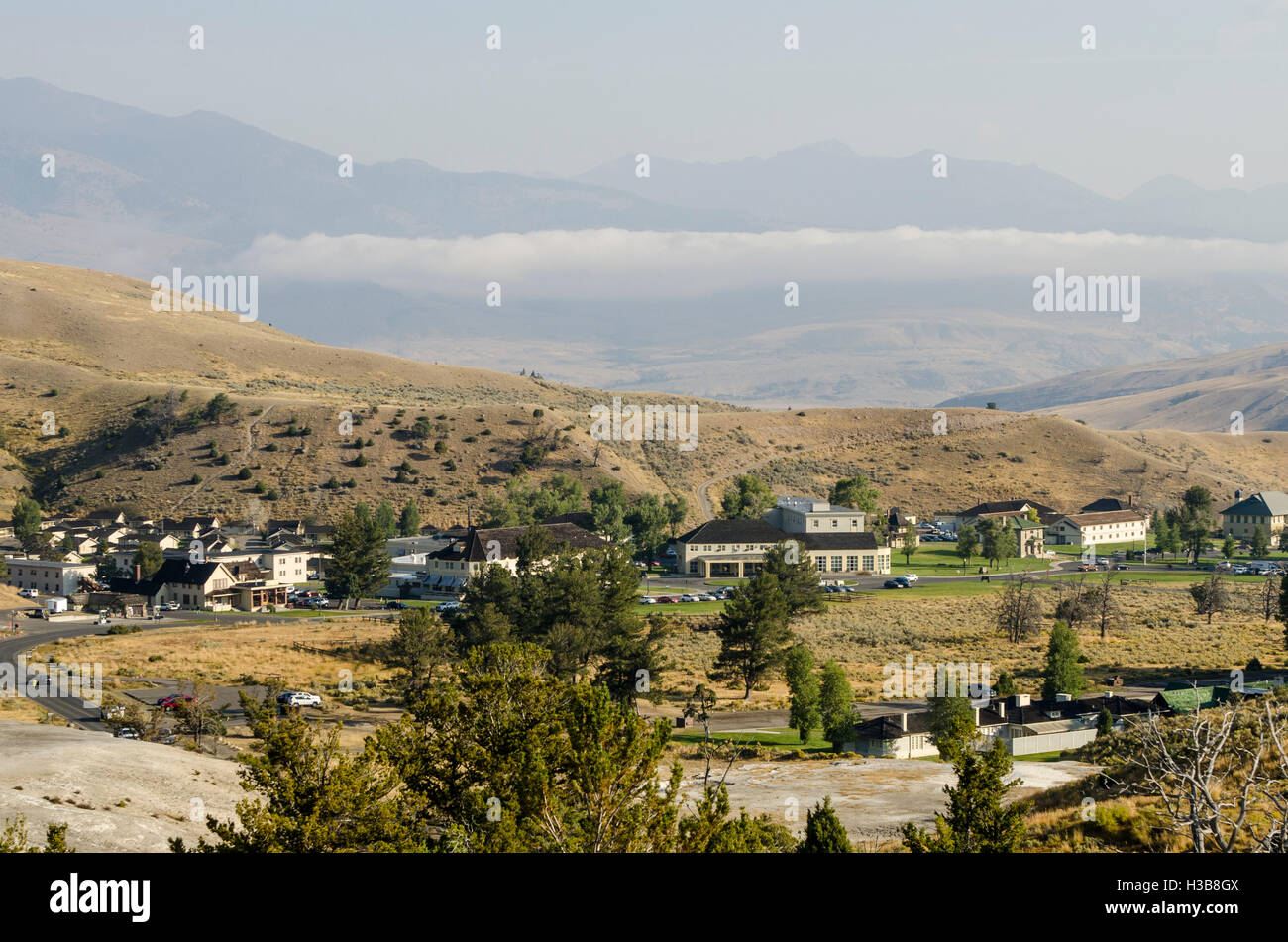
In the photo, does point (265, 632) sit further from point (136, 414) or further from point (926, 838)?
point (136, 414)

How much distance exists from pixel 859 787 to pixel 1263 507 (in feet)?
426

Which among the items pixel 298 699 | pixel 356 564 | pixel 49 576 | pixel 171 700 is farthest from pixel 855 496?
pixel 171 700

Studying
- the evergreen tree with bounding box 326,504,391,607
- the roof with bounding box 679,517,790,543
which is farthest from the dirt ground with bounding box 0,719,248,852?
the roof with bounding box 679,517,790,543

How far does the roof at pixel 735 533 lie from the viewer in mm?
119812

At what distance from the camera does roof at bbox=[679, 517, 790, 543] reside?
120 metres

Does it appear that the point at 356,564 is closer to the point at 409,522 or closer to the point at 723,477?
the point at 409,522

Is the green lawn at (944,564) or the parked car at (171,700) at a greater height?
the green lawn at (944,564)

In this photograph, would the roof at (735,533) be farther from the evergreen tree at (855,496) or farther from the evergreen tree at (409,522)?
the evergreen tree at (409,522)

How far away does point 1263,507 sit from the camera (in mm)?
152250

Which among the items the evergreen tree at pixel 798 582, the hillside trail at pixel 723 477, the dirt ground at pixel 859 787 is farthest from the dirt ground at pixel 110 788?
the hillside trail at pixel 723 477

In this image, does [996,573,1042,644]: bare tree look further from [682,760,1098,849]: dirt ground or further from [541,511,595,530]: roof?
[541,511,595,530]: roof

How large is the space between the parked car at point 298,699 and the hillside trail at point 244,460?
85964mm

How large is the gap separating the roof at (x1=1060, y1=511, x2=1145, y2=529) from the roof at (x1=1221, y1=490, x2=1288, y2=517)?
12660 millimetres
